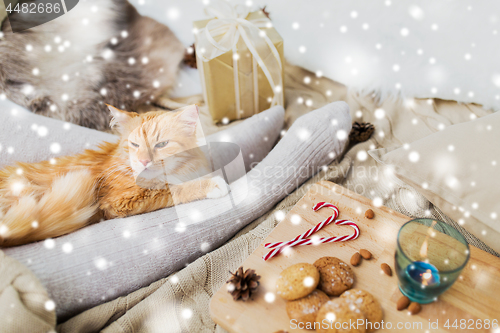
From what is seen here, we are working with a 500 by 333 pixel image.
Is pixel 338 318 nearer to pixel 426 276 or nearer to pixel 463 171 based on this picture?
pixel 426 276

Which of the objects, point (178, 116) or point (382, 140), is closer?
point (178, 116)

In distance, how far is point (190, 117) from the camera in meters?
0.48

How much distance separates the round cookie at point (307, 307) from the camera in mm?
382

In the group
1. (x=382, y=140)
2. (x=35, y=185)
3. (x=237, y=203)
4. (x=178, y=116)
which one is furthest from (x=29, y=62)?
(x=382, y=140)

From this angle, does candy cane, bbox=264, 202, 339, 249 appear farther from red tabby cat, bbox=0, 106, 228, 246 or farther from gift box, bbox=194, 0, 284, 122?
gift box, bbox=194, 0, 284, 122

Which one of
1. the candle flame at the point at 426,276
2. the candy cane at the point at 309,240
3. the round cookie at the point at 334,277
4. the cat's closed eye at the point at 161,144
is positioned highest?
the cat's closed eye at the point at 161,144

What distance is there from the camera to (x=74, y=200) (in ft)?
1.59

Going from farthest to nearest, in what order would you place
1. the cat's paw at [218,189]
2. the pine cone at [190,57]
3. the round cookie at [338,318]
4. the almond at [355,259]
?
1. the pine cone at [190,57]
2. the cat's paw at [218,189]
3. the almond at [355,259]
4. the round cookie at [338,318]

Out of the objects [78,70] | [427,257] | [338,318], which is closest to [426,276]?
[427,257]

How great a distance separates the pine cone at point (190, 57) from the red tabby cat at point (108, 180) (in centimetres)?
45

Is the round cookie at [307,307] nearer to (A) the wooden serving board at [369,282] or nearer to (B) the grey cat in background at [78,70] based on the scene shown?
(A) the wooden serving board at [369,282]

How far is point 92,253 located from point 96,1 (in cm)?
72

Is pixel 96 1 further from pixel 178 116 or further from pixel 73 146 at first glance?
pixel 178 116

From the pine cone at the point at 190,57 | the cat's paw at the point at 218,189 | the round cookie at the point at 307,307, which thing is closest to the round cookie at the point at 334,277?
the round cookie at the point at 307,307
